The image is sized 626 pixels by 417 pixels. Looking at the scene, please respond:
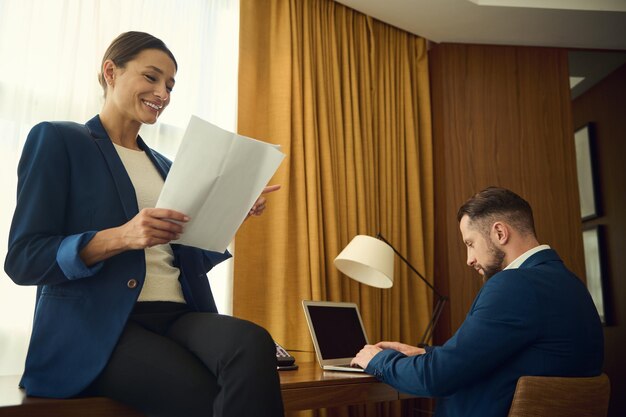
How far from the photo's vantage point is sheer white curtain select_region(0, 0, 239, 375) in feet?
6.87

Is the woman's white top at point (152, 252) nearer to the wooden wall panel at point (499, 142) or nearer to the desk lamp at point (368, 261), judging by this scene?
the desk lamp at point (368, 261)

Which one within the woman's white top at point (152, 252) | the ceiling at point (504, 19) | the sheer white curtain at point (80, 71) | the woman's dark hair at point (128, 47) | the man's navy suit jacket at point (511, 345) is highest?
the ceiling at point (504, 19)

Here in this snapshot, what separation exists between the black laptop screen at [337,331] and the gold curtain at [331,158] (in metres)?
0.31

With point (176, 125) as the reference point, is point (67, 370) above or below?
below

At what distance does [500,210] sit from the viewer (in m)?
1.92

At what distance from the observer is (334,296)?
2.83 meters

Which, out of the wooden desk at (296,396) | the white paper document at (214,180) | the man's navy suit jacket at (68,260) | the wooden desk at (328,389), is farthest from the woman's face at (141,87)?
→ the wooden desk at (328,389)

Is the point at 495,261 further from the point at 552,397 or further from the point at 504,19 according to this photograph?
the point at 504,19

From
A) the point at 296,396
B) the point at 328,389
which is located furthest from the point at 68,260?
the point at 328,389

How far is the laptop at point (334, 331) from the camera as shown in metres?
2.18

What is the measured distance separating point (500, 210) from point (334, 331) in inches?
33.2

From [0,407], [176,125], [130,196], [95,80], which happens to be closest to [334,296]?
[176,125]

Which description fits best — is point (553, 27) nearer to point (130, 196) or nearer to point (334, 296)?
point (334, 296)

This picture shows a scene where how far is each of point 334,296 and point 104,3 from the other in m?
1.68
